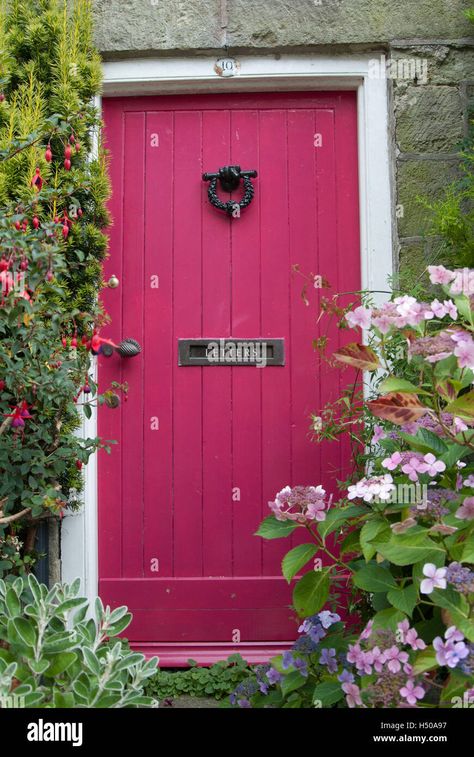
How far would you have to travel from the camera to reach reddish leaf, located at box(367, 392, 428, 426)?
175 cm

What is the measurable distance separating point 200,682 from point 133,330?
148 cm

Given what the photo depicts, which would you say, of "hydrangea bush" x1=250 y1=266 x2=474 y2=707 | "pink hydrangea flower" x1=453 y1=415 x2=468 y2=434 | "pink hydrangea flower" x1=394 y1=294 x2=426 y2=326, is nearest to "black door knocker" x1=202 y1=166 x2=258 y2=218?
"hydrangea bush" x1=250 y1=266 x2=474 y2=707

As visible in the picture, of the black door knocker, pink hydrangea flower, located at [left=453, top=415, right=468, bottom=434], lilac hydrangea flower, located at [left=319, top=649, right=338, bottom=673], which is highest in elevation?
the black door knocker

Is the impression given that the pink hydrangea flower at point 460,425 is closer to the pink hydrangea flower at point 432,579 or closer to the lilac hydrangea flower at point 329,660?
the pink hydrangea flower at point 432,579

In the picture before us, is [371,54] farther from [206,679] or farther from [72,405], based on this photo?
[206,679]

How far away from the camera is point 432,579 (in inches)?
66.9

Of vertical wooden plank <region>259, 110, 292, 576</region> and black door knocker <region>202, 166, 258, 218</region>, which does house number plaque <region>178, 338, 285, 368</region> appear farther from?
black door knocker <region>202, 166, 258, 218</region>

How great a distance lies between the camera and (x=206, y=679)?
9.46 feet

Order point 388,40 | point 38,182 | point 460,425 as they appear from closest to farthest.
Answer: point 460,425, point 38,182, point 388,40

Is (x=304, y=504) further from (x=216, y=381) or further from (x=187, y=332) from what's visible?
(x=187, y=332)

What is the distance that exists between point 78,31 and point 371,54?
124 cm

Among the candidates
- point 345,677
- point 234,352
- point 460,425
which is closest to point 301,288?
point 234,352

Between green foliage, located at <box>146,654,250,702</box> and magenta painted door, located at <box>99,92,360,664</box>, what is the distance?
6.6 inches

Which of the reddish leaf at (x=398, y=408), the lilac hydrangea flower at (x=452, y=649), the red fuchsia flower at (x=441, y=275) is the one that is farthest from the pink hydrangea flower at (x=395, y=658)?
the red fuchsia flower at (x=441, y=275)
